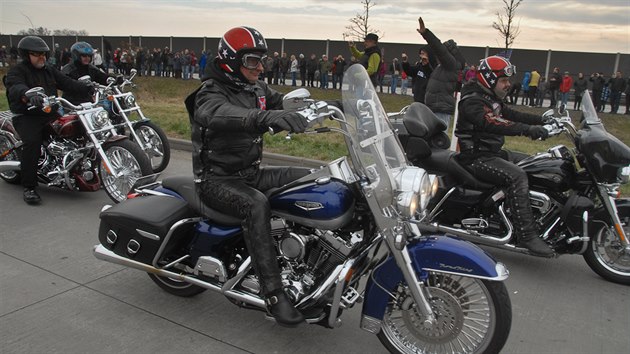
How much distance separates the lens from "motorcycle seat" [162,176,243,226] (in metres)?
3.37

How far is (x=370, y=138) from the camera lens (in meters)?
2.89

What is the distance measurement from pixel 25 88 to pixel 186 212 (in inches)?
147

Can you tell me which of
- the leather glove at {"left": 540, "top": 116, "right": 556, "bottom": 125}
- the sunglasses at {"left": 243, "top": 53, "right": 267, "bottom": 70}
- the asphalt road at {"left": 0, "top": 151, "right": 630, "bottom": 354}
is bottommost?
the asphalt road at {"left": 0, "top": 151, "right": 630, "bottom": 354}

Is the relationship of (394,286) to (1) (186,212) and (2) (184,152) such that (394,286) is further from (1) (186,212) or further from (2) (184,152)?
(2) (184,152)

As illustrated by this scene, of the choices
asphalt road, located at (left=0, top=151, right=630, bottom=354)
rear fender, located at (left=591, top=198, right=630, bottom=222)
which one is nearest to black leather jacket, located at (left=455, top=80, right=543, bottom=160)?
rear fender, located at (left=591, top=198, right=630, bottom=222)

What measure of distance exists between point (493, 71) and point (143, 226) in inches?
131

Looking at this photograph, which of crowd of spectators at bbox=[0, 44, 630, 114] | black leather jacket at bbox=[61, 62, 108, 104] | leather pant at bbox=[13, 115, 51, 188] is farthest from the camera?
crowd of spectators at bbox=[0, 44, 630, 114]

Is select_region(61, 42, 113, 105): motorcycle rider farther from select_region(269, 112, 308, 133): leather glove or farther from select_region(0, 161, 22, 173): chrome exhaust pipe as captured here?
select_region(269, 112, 308, 133): leather glove

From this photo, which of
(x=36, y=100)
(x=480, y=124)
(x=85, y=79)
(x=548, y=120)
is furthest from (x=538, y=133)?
(x=85, y=79)

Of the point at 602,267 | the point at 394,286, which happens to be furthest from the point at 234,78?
the point at 602,267

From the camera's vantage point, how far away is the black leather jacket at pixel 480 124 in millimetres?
4746

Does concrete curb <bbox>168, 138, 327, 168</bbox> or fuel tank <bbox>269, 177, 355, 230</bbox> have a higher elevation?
fuel tank <bbox>269, 177, 355, 230</bbox>

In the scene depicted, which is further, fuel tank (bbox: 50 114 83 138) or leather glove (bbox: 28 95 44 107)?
fuel tank (bbox: 50 114 83 138)

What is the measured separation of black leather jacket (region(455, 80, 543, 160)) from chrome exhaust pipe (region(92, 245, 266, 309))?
8.74ft
